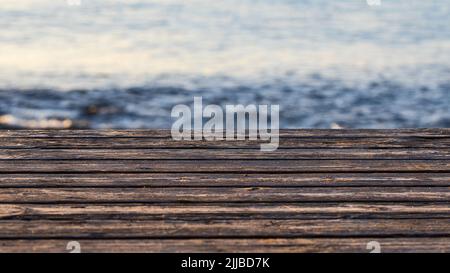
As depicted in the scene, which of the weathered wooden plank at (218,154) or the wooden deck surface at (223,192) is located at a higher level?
the weathered wooden plank at (218,154)

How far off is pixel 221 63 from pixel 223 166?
8.67 m

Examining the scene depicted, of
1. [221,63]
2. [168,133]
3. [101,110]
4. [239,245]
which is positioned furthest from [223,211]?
[221,63]

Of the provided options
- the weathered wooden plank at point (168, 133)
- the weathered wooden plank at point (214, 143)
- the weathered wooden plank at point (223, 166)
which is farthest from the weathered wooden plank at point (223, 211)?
the weathered wooden plank at point (168, 133)

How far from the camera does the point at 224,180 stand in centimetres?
370

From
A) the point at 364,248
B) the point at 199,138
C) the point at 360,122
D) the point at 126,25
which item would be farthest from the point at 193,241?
the point at 126,25

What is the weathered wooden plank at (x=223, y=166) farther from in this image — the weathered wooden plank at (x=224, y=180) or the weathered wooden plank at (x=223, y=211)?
the weathered wooden plank at (x=223, y=211)

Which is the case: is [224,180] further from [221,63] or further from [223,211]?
[221,63]

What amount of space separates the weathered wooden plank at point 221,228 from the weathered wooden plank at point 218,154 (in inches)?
37.8

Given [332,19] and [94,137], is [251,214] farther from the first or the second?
[332,19]

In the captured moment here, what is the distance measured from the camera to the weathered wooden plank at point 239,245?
2900 millimetres

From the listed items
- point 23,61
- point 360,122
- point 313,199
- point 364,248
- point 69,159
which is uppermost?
point 23,61

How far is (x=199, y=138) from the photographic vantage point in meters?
4.54

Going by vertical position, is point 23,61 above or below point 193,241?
above

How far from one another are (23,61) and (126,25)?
3.74 meters
